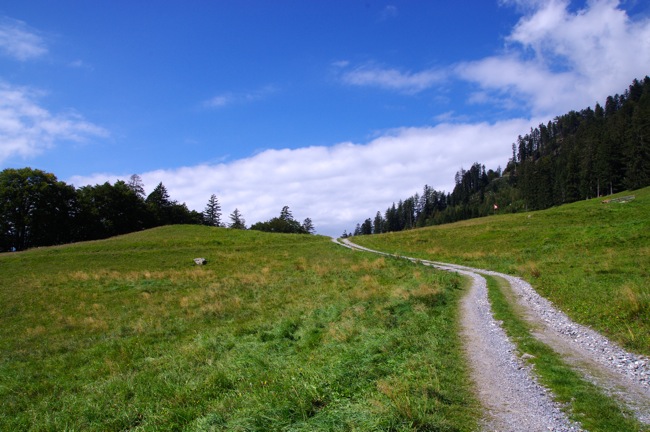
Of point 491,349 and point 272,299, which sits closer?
point 491,349

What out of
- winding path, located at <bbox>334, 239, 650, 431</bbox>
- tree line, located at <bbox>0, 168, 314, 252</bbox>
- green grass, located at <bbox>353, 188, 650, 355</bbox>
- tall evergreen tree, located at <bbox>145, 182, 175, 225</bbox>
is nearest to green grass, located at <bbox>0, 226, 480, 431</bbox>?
winding path, located at <bbox>334, 239, 650, 431</bbox>

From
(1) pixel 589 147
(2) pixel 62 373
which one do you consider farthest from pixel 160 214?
(1) pixel 589 147

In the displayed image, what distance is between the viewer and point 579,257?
26.1 meters

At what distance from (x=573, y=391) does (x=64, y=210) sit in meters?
90.2

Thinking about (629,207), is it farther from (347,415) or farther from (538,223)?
(347,415)

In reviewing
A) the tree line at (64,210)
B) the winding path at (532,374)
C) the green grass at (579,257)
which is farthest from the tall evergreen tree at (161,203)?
the winding path at (532,374)

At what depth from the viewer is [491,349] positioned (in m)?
10.2

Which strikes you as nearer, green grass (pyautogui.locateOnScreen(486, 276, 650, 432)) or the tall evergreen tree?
green grass (pyautogui.locateOnScreen(486, 276, 650, 432))

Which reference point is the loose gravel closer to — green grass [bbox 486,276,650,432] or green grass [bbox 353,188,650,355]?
green grass [bbox 486,276,650,432]

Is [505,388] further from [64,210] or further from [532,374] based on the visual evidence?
[64,210]

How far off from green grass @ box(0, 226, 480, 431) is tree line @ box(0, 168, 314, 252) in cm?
4116

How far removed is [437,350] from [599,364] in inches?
152

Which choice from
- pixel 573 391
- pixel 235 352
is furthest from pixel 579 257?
pixel 235 352

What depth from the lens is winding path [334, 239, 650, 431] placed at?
6430 millimetres
